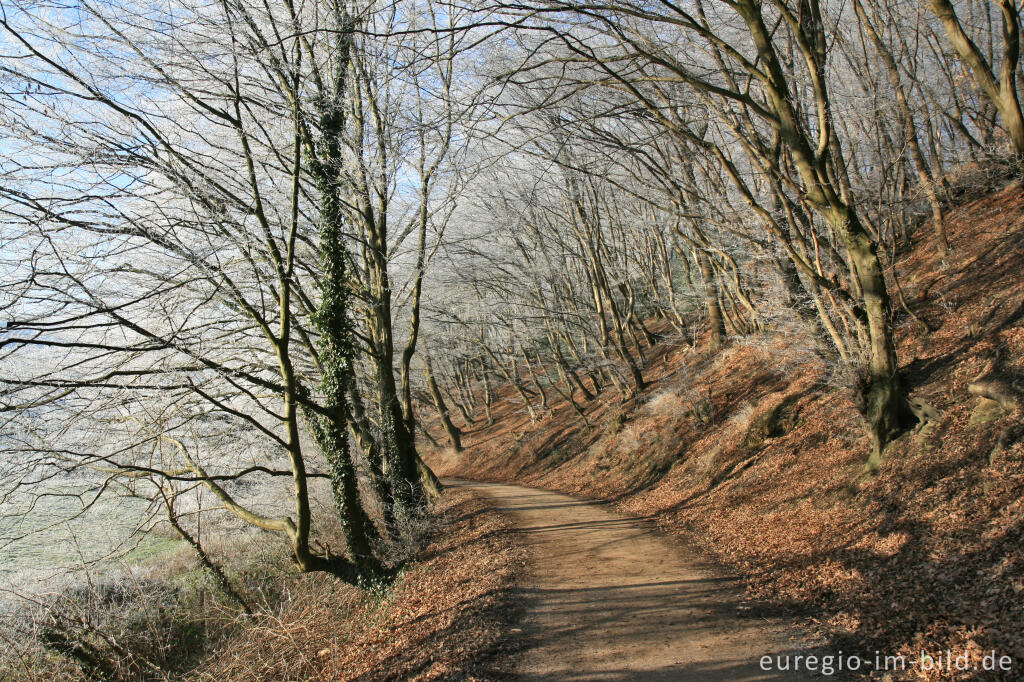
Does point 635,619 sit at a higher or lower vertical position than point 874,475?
lower

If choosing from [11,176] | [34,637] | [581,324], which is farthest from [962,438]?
[581,324]

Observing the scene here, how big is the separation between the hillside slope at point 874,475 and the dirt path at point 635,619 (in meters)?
0.52

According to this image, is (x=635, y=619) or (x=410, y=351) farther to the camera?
(x=410, y=351)

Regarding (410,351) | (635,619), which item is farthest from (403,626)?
(410,351)

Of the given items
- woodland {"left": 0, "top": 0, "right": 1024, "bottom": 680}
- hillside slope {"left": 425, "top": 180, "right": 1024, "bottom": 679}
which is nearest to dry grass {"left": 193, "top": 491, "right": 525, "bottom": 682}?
woodland {"left": 0, "top": 0, "right": 1024, "bottom": 680}

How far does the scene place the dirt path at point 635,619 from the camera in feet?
15.6

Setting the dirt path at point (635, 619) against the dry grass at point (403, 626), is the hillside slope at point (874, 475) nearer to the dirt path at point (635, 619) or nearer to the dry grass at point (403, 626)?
the dirt path at point (635, 619)

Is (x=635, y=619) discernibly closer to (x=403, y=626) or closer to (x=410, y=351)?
(x=403, y=626)

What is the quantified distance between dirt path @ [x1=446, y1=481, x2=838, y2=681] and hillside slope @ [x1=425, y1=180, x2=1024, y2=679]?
1.71ft

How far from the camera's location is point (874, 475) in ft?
22.6

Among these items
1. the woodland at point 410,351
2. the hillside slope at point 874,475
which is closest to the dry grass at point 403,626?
the woodland at point 410,351

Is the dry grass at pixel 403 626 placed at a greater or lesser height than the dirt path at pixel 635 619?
greater

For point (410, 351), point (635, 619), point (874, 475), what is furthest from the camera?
point (410, 351)

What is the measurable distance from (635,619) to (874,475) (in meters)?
3.47
